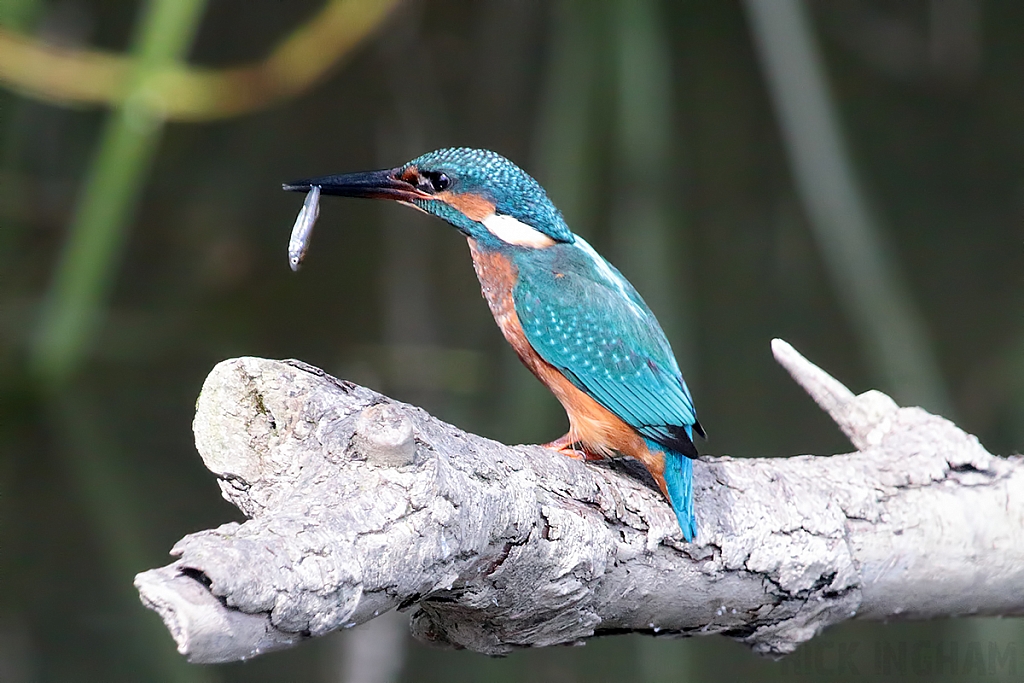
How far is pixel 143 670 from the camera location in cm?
284

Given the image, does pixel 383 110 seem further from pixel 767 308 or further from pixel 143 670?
pixel 143 670

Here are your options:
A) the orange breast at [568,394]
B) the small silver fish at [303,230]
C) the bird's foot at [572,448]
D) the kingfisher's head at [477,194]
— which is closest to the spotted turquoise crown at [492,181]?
the kingfisher's head at [477,194]

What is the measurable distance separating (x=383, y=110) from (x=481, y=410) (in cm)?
177

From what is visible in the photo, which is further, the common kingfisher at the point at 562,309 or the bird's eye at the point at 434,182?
the bird's eye at the point at 434,182

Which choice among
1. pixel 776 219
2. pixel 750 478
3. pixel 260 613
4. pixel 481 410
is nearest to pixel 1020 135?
pixel 776 219

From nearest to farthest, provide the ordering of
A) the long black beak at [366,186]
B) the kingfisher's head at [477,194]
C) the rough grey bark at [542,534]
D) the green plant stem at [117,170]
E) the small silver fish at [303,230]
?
1. the rough grey bark at [542,534]
2. the small silver fish at [303,230]
3. the long black beak at [366,186]
4. the kingfisher's head at [477,194]
5. the green plant stem at [117,170]

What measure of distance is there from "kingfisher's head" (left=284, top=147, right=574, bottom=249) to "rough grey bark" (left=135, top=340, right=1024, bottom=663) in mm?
521

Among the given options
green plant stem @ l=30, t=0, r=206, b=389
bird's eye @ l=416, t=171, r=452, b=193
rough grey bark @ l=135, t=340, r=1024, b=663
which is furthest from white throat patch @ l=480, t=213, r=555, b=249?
green plant stem @ l=30, t=0, r=206, b=389

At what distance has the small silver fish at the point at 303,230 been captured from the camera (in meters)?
1.70

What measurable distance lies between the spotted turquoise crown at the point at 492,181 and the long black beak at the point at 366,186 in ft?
0.13

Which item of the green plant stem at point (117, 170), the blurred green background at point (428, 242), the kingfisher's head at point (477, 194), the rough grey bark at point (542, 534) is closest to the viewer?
the rough grey bark at point (542, 534)

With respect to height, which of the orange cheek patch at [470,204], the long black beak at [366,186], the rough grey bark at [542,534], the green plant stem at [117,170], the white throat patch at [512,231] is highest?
the green plant stem at [117,170]

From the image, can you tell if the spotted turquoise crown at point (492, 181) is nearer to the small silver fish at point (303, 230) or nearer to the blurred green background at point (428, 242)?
the small silver fish at point (303, 230)

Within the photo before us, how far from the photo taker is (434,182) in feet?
6.61
